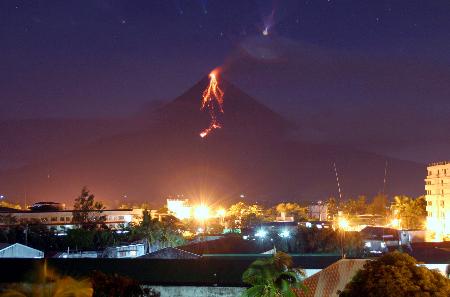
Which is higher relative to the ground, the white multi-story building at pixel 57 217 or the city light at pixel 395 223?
the white multi-story building at pixel 57 217

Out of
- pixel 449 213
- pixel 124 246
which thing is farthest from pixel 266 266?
pixel 449 213

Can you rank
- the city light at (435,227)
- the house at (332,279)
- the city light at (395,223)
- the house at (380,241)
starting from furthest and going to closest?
the city light at (395,223) → the city light at (435,227) → the house at (380,241) → the house at (332,279)

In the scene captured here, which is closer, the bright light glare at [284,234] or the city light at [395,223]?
the bright light glare at [284,234]

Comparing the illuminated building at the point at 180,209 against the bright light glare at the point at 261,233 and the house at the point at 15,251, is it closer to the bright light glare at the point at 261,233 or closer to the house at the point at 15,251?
the bright light glare at the point at 261,233

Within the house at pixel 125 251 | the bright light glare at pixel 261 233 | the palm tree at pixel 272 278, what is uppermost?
the palm tree at pixel 272 278

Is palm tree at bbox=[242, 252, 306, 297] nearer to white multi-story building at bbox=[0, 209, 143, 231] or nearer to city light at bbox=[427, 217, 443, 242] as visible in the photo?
city light at bbox=[427, 217, 443, 242]

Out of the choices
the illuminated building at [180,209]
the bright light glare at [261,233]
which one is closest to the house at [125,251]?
the bright light glare at [261,233]

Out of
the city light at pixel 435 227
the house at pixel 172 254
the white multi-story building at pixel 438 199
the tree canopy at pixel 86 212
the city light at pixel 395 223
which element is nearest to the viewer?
the house at pixel 172 254
